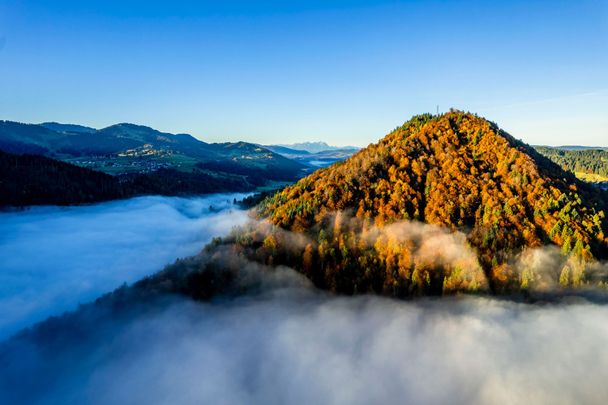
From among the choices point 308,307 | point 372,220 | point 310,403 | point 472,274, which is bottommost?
point 310,403

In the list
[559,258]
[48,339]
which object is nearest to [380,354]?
[559,258]

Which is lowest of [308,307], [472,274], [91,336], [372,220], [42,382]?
[42,382]

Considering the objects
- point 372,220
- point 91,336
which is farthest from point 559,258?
point 91,336

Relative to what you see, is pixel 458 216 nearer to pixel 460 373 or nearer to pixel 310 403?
pixel 460 373

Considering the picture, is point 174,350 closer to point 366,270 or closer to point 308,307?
point 308,307

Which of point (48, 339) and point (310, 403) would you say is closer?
point (310, 403)

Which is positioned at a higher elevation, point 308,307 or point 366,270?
point 366,270

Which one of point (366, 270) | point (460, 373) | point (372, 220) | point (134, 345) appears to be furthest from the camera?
point (372, 220)

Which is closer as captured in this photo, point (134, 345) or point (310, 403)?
point (310, 403)

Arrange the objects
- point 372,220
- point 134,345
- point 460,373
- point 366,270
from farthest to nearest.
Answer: point 372,220
point 134,345
point 366,270
point 460,373
